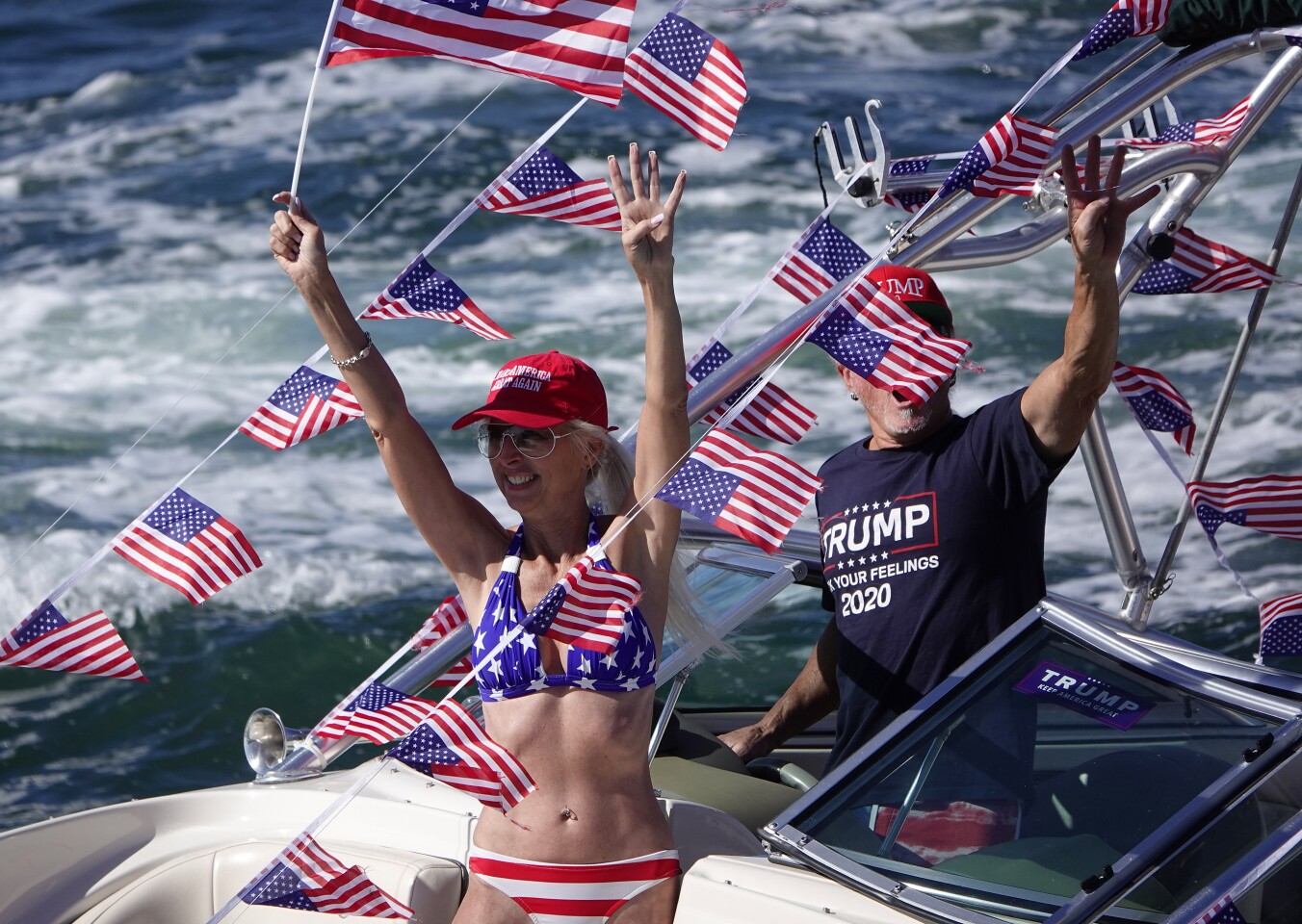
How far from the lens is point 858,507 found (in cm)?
323

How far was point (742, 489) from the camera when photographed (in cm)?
281

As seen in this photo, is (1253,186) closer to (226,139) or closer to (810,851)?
(226,139)

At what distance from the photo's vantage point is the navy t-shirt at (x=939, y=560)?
10.0ft

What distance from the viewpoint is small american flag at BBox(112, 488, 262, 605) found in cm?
319

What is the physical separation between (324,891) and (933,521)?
4.23ft

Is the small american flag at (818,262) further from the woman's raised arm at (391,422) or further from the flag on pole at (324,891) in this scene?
the flag on pole at (324,891)

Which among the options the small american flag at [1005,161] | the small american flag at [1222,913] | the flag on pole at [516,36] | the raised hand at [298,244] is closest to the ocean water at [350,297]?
the flag on pole at [516,36]

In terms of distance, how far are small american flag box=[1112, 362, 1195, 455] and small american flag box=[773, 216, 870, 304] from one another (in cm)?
79

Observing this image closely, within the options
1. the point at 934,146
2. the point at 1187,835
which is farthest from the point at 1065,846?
the point at 934,146

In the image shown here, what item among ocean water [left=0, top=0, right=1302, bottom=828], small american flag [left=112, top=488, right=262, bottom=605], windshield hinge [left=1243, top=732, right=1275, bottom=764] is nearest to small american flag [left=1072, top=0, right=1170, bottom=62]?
windshield hinge [left=1243, top=732, right=1275, bottom=764]

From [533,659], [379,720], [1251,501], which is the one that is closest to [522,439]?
[533,659]

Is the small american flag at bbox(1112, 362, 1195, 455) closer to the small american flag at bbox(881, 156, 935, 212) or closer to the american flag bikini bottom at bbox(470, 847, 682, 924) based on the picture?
the small american flag at bbox(881, 156, 935, 212)

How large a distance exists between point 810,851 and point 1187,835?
1.97ft

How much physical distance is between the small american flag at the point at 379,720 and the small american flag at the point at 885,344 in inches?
38.9
